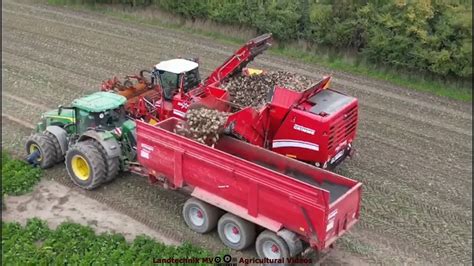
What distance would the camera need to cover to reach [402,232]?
10359 millimetres

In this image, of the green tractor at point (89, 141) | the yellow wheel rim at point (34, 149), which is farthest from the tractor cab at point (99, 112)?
the yellow wheel rim at point (34, 149)

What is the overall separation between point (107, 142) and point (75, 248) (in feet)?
7.50

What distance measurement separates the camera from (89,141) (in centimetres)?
1119

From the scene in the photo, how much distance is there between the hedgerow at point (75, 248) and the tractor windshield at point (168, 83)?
3527 mm

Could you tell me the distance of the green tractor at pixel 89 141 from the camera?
1101cm

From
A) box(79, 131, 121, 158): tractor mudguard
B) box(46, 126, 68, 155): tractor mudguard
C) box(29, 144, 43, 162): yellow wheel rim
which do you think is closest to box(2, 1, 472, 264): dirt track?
box(29, 144, 43, 162): yellow wheel rim

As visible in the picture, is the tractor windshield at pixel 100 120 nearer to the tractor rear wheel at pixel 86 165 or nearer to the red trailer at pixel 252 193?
the tractor rear wheel at pixel 86 165

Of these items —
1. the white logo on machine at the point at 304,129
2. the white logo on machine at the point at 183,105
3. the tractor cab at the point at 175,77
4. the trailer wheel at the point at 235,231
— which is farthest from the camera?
the tractor cab at the point at 175,77

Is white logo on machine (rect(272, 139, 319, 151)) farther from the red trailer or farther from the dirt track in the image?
the dirt track

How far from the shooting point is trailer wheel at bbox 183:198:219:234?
9836mm

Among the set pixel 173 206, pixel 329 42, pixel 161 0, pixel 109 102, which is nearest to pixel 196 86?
pixel 109 102

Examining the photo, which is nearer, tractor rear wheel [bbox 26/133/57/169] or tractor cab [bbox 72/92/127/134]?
tractor cab [bbox 72/92/127/134]

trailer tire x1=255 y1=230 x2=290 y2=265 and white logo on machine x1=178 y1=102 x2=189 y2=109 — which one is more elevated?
white logo on machine x1=178 y1=102 x2=189 y2=109

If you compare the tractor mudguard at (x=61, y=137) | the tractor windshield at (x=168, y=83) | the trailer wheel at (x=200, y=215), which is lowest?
the trailer wheel at (x=200, y=215)
